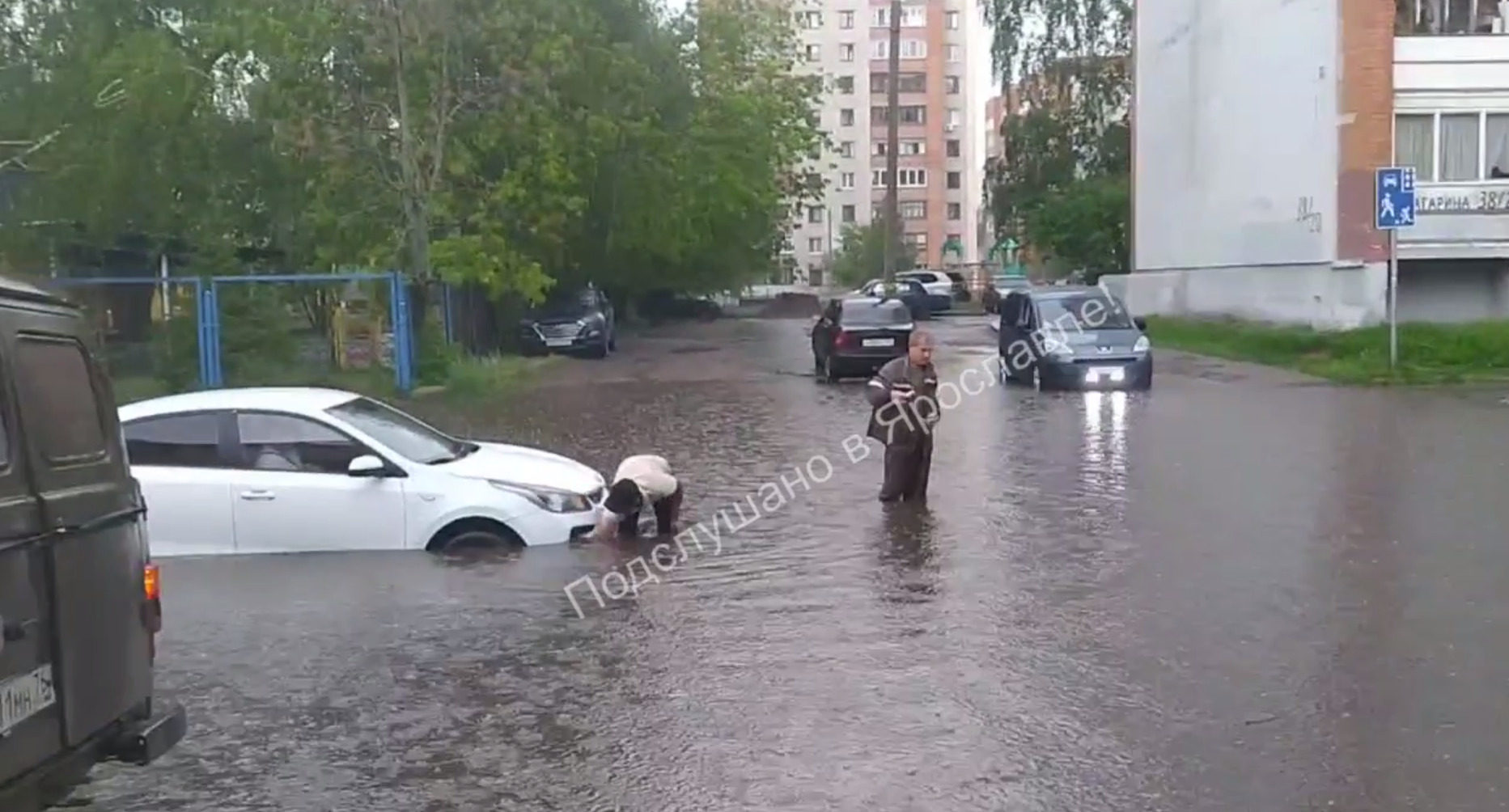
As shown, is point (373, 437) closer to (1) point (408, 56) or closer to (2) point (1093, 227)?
(1) point (408, 56)

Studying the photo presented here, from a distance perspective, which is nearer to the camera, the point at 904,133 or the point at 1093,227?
the point at 1093,227

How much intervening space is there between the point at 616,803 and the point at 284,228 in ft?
91.3

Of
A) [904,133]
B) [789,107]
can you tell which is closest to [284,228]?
[789,107]

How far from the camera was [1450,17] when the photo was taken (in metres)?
31.8

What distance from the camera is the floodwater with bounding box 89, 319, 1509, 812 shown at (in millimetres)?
6406

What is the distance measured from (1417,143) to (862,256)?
201 feet

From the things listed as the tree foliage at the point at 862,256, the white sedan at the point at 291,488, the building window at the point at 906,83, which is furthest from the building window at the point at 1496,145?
the building window at the point at 906,83

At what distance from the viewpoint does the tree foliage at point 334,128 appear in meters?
28.7

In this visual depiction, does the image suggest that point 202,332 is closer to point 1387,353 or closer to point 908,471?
point 908,471

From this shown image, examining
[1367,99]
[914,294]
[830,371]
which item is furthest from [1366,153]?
[914,294]

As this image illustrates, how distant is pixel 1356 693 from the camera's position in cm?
746

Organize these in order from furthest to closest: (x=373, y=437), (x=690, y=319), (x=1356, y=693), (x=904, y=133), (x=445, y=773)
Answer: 1. (x=904, y=133)
2. (x=690, y=319)
3. (x=373, y=437)
4. (x=1356, y=693)
5. (x=445, y=773)

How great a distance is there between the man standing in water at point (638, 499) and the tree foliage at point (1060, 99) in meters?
42.7

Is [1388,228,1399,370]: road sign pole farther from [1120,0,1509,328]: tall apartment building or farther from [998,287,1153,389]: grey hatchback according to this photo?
[1120,0,1509,328]: tall apartment building
